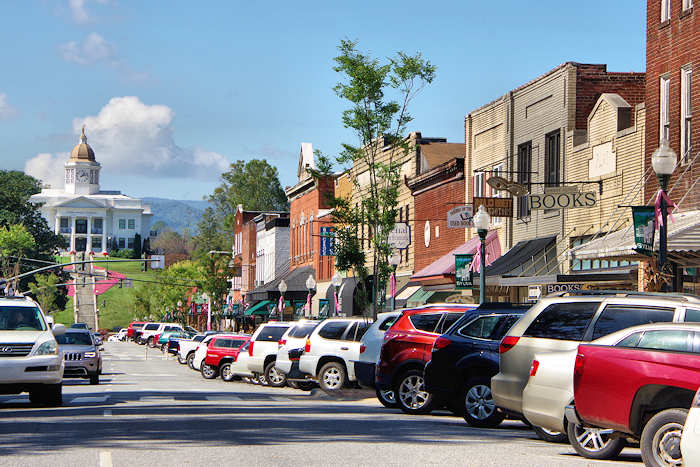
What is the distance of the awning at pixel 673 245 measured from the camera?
70.6 ft

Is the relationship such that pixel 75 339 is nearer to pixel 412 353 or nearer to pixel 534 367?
pixel 412 353

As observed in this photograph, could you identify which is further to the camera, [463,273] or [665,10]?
[463,273]

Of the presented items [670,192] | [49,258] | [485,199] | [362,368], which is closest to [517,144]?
[485,199]

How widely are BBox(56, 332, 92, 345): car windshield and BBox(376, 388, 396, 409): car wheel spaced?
13810 mm

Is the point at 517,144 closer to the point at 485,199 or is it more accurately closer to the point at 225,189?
the point at 485,199

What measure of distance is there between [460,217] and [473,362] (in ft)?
70.0

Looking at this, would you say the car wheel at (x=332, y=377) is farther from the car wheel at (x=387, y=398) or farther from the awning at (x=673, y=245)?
the awning at (x=673, y=245)

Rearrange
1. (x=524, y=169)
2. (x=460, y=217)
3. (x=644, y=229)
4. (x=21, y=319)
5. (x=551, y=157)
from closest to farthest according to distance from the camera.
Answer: (x=644, y=229), (x=21, y=319), (x=551, y=157), (x=524, y=169), (x=460, y=217)

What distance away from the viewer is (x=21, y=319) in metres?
21.0

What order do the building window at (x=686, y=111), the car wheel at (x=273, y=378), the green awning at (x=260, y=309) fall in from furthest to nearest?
the green awning at (x=260, y=309)
the car wheel at (x=273, y=378)
the building window at (x=686, y=111)

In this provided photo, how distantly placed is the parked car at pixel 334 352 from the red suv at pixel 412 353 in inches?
240

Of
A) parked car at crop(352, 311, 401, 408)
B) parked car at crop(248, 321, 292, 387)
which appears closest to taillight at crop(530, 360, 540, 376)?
parked car at crop(352, 311, 401, 408)

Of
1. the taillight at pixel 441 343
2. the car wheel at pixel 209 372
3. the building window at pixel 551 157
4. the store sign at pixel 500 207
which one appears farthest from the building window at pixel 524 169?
the taillight at pixel 441 343

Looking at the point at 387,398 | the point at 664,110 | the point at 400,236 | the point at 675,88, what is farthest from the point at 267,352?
the point at 675,88
